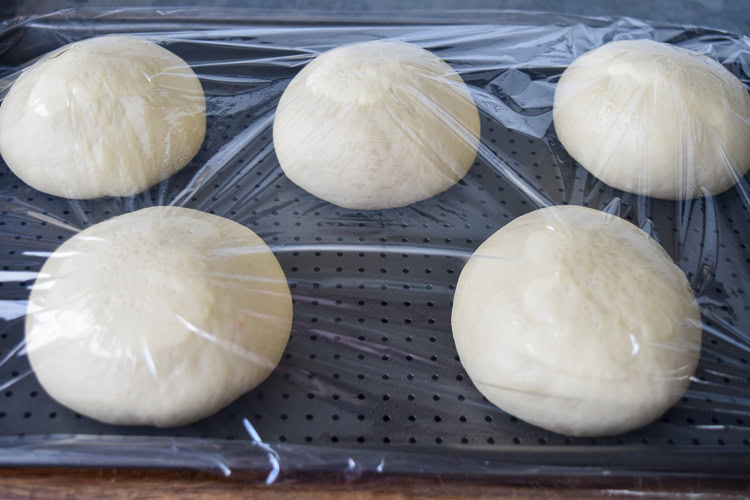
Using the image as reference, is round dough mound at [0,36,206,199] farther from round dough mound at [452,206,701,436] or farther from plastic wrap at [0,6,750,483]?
round dough mound at [452,206,701,436]

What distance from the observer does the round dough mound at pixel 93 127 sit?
0.84m

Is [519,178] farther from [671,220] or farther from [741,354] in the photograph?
[741,354]

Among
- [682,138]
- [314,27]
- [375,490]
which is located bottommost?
[375,490]

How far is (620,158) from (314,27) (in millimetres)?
580

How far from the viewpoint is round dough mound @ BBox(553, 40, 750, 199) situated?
34.0 inches

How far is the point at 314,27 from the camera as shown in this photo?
1.09m

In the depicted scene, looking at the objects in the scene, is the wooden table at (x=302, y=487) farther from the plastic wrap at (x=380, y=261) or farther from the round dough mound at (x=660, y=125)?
the round dough mound at (x=660, y=125)

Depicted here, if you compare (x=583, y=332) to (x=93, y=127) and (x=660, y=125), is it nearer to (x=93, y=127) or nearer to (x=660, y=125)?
(x=660, y=125)

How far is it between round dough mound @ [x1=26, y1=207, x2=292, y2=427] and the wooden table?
70 millimetres

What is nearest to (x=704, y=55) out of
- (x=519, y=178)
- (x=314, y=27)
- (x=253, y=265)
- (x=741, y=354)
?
(x=519, y=178)

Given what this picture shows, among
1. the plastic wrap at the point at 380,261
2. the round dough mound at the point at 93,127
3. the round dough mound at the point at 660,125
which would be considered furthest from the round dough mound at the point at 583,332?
the round dough mound at the point at 93,127

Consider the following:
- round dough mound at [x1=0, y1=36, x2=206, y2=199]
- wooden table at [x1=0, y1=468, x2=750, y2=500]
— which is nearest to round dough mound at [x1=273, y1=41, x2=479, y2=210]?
round dough mound at [x1=0, y1=36, x2=206, y2=199]

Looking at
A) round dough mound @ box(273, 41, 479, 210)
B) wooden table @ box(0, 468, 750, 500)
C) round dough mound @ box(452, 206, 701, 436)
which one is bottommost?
wooden table @ box(0, 468, 750, 500)

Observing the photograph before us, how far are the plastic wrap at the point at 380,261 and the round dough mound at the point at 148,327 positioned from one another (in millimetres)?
22
